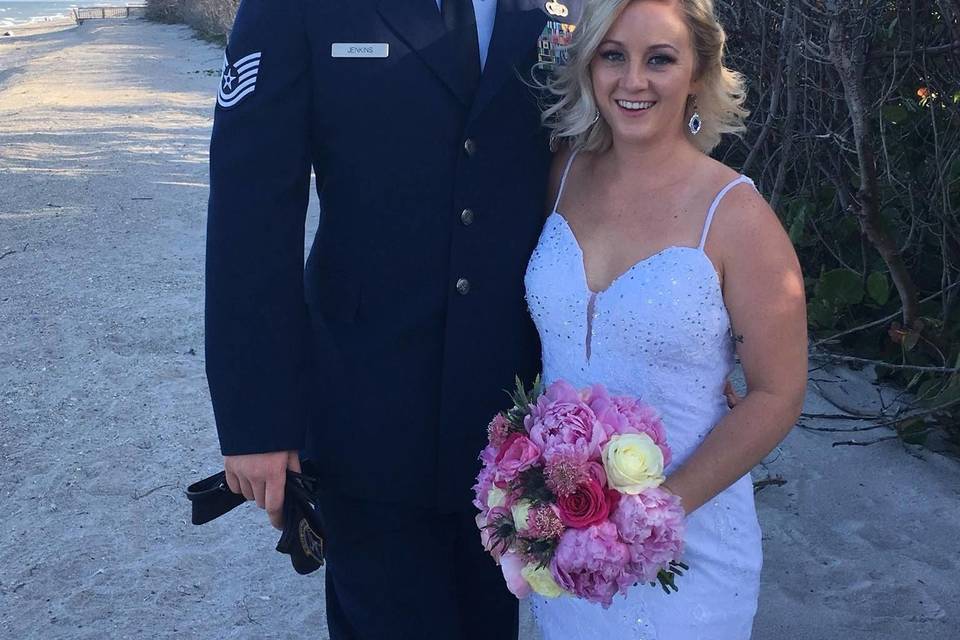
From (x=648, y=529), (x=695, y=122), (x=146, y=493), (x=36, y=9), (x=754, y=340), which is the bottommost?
(x=36, y=9)

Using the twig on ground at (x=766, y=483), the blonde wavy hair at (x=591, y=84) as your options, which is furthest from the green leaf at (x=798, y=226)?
the blonde wavy hair at (x=591, y=84)

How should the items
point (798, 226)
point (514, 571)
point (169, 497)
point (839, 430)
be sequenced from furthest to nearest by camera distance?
1. point (798, 226)
2. point (839, 430)
3. point (169, 497)
4. point (514, 571)

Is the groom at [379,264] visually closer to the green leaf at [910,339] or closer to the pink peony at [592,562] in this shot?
the pink peony at [592,562]

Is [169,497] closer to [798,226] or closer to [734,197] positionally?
[734,197]

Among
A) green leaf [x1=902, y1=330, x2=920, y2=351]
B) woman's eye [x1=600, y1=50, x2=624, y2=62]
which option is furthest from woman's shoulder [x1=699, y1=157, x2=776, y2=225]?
green leaf [x1=902, y1=330, x2=920, y2=351]

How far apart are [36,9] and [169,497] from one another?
87306 mm

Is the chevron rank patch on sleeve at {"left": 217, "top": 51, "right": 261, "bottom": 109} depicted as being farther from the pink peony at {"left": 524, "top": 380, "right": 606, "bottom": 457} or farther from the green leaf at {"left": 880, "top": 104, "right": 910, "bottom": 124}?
the green leaf at {"left": 880, "top": 104, "right": 910, "bottom": 124}

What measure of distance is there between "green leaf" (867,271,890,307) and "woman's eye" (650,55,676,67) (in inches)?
122

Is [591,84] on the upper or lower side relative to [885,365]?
upper

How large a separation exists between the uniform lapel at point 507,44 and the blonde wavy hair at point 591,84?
90mm

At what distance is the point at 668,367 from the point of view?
1977 mm

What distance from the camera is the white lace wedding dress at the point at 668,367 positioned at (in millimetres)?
1922

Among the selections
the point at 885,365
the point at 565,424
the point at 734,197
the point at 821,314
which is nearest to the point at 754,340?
the point at 734,197

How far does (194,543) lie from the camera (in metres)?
3.76
